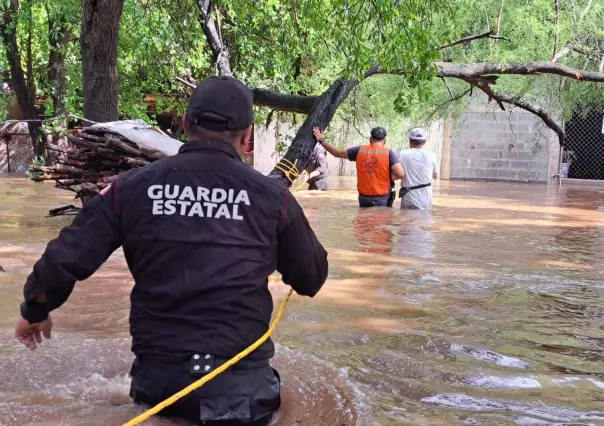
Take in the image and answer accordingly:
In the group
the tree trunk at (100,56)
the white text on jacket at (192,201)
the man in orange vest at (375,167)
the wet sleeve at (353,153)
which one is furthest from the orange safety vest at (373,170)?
the white text on jacket at (192,201)

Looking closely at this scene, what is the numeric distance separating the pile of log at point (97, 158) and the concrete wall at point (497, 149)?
20.2 metres

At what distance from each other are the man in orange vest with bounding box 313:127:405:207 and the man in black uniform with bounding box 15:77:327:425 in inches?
354

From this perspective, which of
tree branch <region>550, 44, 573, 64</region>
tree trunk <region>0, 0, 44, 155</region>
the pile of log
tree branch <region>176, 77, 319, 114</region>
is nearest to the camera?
the pile of log

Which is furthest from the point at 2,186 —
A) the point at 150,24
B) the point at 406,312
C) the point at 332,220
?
the point at 406,312

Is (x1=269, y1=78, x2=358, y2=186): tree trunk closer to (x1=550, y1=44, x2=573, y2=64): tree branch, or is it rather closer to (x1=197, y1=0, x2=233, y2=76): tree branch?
(x1=197, y1=0, x2=233, y2=76): tree branch

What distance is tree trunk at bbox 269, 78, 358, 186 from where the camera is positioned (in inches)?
436

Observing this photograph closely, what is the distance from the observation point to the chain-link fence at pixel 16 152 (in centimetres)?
2652

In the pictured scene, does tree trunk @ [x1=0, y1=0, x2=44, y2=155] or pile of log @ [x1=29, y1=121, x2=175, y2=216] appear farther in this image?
tree trunk @ [x1=0, y1=0, x2=44, y2=155]

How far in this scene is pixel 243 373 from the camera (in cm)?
279

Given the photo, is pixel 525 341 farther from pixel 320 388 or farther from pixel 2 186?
pixel 2 186

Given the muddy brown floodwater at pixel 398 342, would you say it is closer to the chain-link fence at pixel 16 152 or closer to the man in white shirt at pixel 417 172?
the man in white shirt at pixel 417 172

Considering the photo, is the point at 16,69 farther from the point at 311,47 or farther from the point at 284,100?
the point at 284,100

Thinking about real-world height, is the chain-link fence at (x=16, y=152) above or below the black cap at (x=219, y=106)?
below

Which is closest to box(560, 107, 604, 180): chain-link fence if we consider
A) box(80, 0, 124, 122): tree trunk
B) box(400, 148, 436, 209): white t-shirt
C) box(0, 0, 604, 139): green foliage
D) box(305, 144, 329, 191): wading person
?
box(0, 0, 604, 139): green foliage
